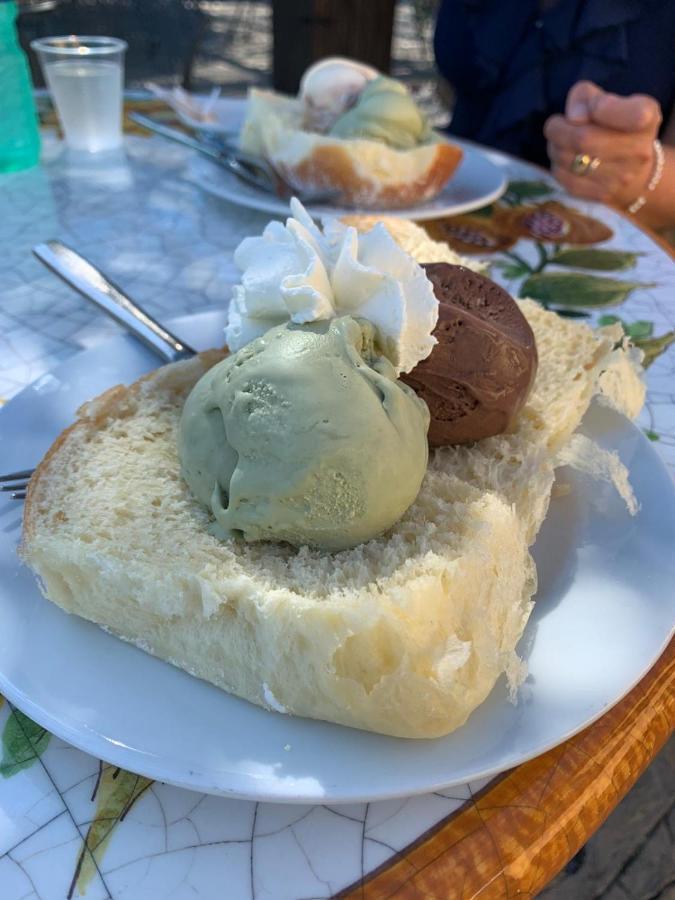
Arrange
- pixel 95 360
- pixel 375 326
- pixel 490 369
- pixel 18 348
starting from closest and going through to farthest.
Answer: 1. pixel 375 326
2. pixel 490 369
3. pixel 95 360
4. pixel 18 348

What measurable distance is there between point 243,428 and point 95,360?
0.59 meters

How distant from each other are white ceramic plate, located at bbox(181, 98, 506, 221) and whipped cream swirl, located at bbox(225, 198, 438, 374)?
1.11 m

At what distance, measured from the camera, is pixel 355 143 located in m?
2.18

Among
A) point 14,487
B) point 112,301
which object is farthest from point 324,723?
point 112,301

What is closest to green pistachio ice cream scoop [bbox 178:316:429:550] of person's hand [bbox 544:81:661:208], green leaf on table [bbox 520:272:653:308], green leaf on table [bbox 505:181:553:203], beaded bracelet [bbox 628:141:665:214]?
green leaf on table [bbox 520:272:653:308]

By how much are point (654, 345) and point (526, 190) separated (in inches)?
44.9

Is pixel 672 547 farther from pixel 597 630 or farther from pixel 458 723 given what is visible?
pixel 458 723

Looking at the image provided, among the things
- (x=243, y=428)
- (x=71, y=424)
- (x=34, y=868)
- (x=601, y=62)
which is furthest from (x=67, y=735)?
(x=601, y=62)

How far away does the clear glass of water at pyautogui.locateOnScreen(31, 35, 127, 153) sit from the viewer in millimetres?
2559

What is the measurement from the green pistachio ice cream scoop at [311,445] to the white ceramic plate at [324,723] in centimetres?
22

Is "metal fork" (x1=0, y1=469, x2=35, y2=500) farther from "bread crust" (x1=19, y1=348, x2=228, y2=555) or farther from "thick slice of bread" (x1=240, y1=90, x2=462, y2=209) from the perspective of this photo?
"thick slice of bread" (x1=240, y1=90, x2=462, y2=209)

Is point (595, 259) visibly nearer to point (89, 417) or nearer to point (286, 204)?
point (286, 204)

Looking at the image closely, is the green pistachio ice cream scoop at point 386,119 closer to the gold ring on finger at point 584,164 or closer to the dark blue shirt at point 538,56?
the gold ring on finger at point 584,164

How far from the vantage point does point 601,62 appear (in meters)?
2.64
